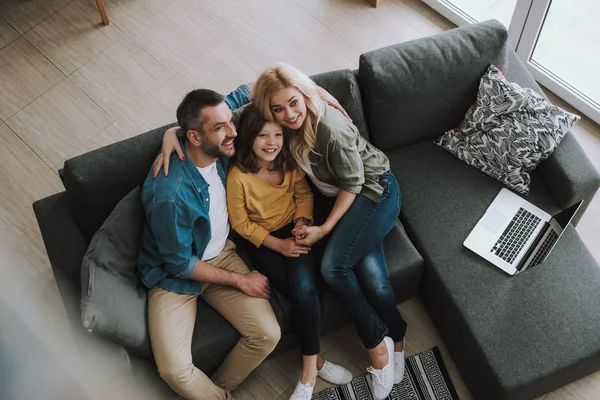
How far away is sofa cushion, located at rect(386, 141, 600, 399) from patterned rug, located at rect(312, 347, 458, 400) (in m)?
0.10

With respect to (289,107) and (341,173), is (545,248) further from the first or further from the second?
(289,107)

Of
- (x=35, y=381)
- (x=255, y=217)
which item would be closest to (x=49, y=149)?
(x=255, y=217)

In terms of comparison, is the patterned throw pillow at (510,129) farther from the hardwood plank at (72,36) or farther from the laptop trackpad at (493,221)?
the hardwood plank at (72,36)

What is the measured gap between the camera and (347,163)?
230 centimetres

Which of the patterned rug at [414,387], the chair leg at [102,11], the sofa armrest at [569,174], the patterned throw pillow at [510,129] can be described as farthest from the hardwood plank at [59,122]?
the sofa armrest at [569,174]

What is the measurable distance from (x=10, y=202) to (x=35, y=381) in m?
3.00

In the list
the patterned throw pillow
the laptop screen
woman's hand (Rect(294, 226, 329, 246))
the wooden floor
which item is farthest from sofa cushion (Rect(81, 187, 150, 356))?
the laptop screen

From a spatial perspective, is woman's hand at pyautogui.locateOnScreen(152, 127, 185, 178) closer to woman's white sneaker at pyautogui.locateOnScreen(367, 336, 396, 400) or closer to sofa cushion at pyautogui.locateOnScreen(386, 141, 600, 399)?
sofa cushion at pyautogui.locateOnScreen(386, 141, 600, 399)

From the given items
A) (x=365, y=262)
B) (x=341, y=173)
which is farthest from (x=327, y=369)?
(x=341, y=173)

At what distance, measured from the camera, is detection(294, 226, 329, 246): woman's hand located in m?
2.36

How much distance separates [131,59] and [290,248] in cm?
170

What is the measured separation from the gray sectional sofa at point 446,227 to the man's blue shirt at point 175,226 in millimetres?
184

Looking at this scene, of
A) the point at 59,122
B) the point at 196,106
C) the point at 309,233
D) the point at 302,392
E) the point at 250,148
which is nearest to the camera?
the point at 196,106

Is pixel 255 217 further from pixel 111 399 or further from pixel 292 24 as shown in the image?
pixel 111 399
